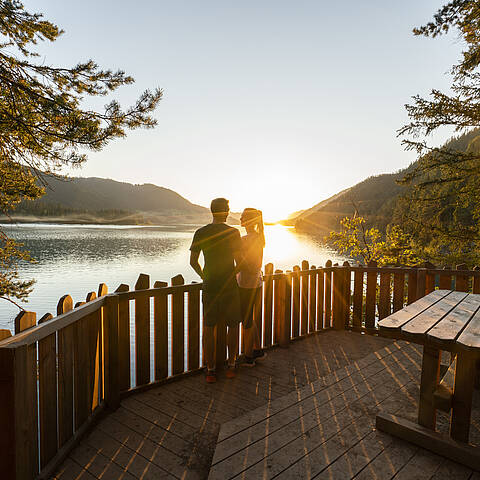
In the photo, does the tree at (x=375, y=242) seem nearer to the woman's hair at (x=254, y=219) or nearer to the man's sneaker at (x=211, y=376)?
the woman's hair at (x=254, y=219)

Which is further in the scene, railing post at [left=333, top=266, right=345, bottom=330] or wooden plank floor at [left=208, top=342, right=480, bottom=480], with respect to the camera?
railing post at [left=333, top=266, right=345, bottom=330]

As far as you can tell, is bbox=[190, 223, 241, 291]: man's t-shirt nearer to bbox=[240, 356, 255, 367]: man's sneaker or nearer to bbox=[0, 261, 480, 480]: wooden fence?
bbox=[0, 261, 480, 480]: wooden fence

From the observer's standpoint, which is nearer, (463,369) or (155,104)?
(463,369)

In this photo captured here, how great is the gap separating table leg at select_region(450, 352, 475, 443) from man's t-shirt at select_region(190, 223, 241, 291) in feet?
7.04

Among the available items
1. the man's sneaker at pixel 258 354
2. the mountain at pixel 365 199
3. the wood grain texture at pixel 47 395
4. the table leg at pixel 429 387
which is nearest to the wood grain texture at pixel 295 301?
the man's sneaker at pixel 258 354

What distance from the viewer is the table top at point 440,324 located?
193cm

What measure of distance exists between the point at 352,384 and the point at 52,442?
275 centimetres

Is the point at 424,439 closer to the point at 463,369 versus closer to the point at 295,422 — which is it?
the point at 463,369

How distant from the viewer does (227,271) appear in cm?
338

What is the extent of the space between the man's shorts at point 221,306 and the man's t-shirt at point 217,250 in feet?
0.19

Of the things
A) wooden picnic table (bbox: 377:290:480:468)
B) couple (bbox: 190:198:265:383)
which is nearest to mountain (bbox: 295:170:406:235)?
couple (bbox: 190:198:265:383)

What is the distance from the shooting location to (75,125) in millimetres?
5289

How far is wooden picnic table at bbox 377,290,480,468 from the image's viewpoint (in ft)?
6.56

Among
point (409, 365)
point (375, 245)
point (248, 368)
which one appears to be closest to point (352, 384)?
point (409, 365)
